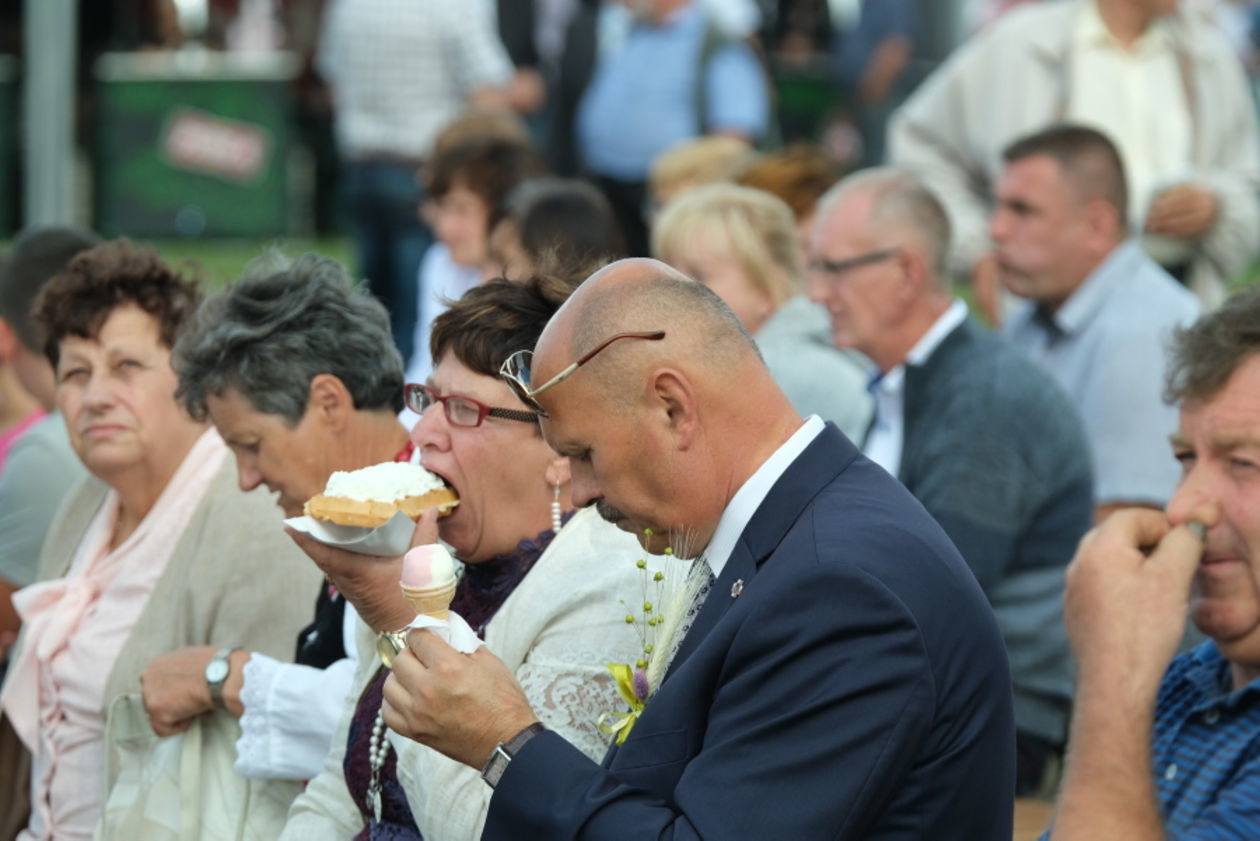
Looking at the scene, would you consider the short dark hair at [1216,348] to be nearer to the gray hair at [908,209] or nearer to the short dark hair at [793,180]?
the gray hair at [908,209]

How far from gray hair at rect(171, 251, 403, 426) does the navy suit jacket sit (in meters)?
1.65

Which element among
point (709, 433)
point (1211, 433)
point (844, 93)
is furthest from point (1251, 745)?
point (844, 93)

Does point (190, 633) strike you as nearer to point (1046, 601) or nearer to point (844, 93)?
point (1046, 601)

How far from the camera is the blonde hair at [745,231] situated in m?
6.13

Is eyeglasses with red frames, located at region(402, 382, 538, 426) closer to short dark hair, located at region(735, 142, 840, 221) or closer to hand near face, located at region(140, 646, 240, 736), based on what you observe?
hand near face, located at region(140, 646, 240, 736)

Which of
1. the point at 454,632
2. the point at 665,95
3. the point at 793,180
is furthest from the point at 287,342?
the point at 665,95

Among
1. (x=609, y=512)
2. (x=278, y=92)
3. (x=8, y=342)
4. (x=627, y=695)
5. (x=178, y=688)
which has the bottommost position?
(x=278, y=92)

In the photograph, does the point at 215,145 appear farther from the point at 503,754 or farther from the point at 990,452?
the point at 503,754

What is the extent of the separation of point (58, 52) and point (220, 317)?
15.8ft

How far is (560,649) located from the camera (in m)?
3.14

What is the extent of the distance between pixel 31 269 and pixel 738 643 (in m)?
3.63

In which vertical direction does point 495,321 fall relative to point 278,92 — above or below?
above

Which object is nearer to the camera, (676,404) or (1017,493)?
(676,404)

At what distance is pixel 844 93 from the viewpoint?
13.8m
